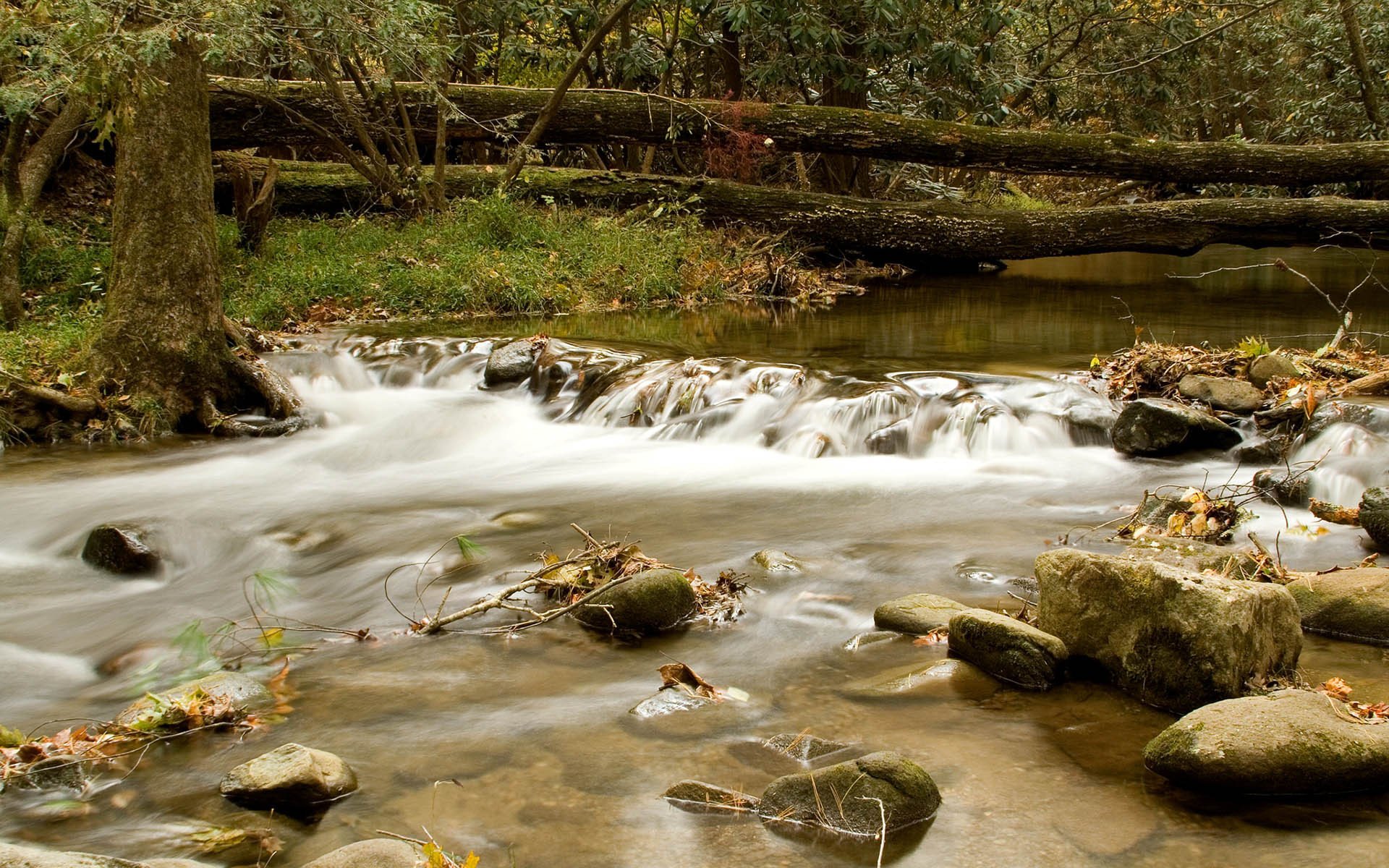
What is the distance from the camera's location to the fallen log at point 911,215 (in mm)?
16375

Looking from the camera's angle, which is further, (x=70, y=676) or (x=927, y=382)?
(x=927, y=382)

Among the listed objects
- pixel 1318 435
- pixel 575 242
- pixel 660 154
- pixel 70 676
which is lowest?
pixel 70 676

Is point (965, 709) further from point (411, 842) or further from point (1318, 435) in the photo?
point (1318, 435)

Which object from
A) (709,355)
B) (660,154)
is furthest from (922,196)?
(709,355)

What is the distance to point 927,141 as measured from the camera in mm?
16625

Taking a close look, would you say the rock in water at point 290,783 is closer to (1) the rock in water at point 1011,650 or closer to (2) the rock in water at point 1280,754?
(1) the rock in water at point 1011,650

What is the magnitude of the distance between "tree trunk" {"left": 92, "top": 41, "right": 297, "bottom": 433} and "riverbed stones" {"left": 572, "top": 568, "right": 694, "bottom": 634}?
17.0 ft

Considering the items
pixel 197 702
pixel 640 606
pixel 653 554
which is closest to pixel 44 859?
pixel 197 702

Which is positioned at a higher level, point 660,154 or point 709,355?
point 660,154

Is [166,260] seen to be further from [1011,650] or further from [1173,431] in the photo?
[1173,431]

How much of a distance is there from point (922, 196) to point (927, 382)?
12.5 m

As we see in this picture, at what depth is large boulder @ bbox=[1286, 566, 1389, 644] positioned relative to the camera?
15.5 feet

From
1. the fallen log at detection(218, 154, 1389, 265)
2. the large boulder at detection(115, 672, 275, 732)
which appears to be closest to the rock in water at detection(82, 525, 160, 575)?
the large boulder at detection(115, 672, 275, 732)

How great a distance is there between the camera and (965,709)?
416cm
